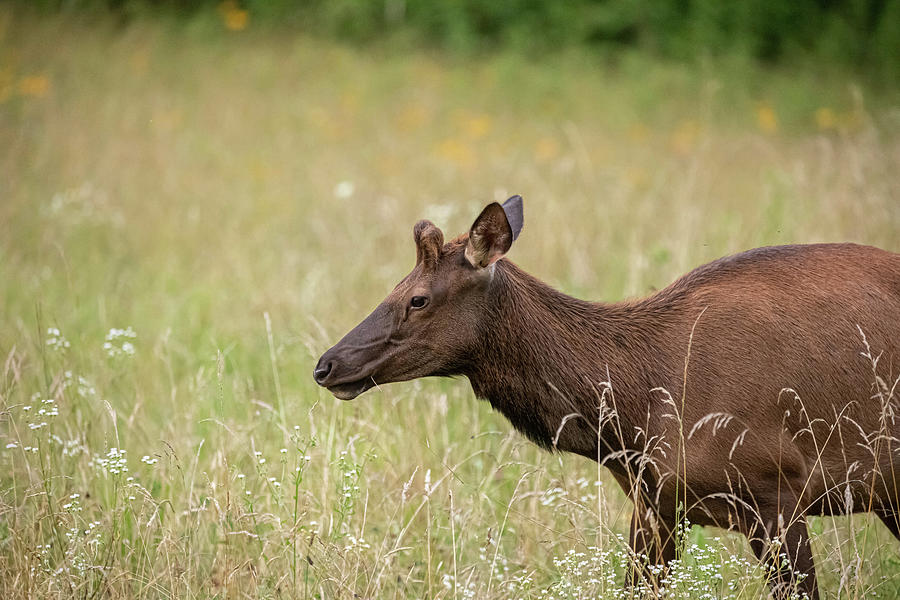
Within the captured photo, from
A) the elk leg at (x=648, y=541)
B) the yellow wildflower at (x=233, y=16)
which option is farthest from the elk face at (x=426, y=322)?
the yellow wildflower at (x=233, y=16)

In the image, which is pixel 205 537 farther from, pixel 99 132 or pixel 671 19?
pixel 671 19

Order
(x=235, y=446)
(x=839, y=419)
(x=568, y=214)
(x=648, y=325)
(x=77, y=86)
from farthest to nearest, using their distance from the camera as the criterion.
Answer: (x=77, y=86)
(x=568, y=214)
(x=235, y=446)
(x=648, y=325)
(x=839, y=419)

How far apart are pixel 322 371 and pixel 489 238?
81 cm

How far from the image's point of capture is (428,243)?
3723 mm

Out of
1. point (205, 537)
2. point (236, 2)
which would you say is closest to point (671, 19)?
point (236, 2)

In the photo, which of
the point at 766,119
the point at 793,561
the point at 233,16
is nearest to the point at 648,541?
the point at 793,561

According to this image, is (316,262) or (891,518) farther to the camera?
(316,262)

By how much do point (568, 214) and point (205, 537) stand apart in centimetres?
508

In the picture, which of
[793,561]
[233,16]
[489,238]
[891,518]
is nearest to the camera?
[793,561]

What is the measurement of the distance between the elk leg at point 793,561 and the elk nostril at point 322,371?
1.68 meters

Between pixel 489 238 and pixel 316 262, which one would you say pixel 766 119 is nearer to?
pixel 316 262

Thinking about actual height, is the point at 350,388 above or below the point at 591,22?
below

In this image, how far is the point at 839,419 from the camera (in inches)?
144

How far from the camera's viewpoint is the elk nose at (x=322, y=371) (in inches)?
146
